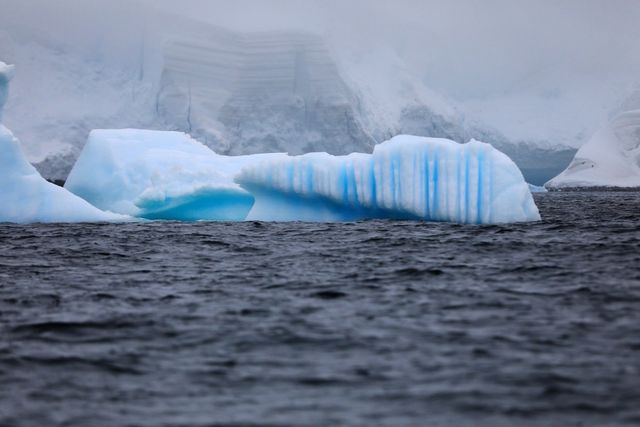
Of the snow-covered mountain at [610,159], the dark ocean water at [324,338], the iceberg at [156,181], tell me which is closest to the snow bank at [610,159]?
the snow-covered mountain at [610,159]

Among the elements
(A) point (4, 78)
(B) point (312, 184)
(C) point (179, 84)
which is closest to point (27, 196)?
(A) point (4, 78)

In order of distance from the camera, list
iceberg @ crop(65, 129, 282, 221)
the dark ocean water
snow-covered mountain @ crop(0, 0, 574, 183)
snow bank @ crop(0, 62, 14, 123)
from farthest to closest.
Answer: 1. snow-covered mountain @ crop(0, 0, 574, 183)
2. iceberg @ crop(65, 129, 282, 221)
3. snow bank @ crop(0, 62, 14, 123)
4. the dark ocean water

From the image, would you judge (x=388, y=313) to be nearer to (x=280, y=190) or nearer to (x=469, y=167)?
(x=469, y=167)

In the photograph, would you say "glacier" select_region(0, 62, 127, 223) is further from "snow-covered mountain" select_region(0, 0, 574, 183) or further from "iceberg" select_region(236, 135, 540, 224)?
"snow-covered mountain" select_region(0, 0, 574, 183)

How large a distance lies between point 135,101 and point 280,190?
3263cm

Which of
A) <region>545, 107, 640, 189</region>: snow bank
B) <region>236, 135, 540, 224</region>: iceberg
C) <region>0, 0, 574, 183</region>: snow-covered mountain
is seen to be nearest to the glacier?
<region>236, 135, 540, 224</region>: iceberg

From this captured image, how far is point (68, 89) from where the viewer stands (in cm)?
4700

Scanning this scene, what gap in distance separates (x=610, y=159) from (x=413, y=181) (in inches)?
1828

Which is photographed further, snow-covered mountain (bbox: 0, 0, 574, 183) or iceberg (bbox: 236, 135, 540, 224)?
snow-covered mountain (bbox: 0, 0, 574, 183)

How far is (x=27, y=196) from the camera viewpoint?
643 inches

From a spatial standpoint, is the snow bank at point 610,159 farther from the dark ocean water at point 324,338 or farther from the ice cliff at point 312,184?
the dark ocean water at point 324,338

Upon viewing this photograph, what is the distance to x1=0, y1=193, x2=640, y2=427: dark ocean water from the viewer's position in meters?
4.42

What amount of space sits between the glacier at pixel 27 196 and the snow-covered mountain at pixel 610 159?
45.3 metres

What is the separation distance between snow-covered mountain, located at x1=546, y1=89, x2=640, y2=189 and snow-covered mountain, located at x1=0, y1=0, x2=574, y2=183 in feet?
41.9
